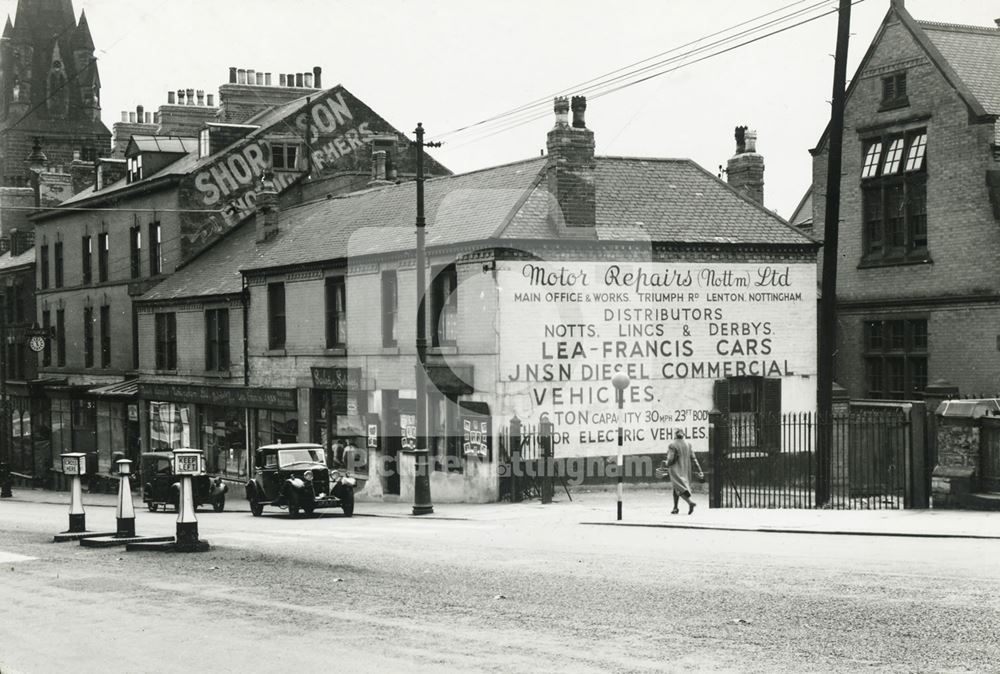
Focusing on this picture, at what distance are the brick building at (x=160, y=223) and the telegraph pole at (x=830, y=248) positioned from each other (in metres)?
21.2

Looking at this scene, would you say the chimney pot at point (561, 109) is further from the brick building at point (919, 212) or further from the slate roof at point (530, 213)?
the brick building at point (919, 212)

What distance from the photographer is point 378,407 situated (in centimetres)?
3019

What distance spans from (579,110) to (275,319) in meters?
12.5

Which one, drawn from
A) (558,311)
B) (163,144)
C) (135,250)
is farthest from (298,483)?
(163,144)

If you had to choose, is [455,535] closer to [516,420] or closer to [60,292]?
[516,420]

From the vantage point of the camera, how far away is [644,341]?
90.9 feet

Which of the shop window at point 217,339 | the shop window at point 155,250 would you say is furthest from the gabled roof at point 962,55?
the shop window at point 155,250

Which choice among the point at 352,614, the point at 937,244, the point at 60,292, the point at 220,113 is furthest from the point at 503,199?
the point at 60,292

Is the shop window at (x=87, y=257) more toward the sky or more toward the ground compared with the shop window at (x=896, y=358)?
more toward the sky

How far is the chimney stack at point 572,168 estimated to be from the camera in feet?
89.1

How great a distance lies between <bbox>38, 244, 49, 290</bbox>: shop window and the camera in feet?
173

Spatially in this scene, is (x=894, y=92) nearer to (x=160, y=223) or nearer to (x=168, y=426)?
(x=160, y=223)

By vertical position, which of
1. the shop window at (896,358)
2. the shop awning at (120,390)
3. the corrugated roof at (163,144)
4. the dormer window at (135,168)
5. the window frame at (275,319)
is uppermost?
the corrugated roof at (163,144)

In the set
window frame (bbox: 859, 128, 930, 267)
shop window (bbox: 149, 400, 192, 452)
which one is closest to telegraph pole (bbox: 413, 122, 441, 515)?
window frame (bbox: 859, 128, 930, 267)
